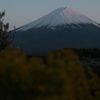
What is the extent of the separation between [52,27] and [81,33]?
42.3 ft

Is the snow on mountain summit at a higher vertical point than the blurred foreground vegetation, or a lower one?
higher

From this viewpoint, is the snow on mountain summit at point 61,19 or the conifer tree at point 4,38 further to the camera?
the snow on mountain summit at point 61,19

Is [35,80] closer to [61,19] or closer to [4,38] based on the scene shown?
[4,38]

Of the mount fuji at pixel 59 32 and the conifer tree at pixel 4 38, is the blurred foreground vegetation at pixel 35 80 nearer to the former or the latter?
the conifer tree at pixel 4 38

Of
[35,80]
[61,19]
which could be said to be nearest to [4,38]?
[35,80]

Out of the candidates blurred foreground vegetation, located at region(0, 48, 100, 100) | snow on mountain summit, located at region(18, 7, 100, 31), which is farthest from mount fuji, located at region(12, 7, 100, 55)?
blurred foreground vegetation, located at region(0, 48, 100, 100)

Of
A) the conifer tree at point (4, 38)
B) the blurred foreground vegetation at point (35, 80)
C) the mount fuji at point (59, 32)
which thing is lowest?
the blurred foreground vegetation at point (35, 80)

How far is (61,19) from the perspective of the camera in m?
154

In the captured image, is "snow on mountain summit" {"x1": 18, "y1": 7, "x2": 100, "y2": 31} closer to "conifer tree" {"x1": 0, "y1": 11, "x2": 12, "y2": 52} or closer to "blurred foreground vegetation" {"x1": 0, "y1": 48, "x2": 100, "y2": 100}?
"conifer tree" {"x1": 0, "y1": 11, "x2": 12, "y2": 52}

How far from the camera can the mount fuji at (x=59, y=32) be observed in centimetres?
12688

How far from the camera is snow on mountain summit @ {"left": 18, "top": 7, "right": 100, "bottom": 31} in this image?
490ft

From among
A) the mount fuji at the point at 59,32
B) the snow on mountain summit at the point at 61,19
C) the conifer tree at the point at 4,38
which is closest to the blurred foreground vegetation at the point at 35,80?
the conifer tree at the point at 4,38

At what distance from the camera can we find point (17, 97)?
465cm

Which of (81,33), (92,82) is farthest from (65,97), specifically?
(81,33)
